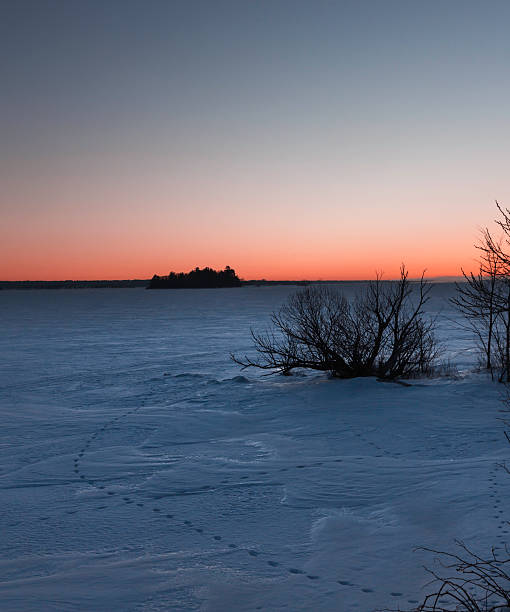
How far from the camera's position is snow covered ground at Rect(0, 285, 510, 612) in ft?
16.0

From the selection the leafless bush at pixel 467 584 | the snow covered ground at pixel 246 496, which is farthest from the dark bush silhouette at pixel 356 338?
the leafless bush at pixel 467 584

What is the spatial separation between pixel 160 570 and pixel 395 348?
12415 mm

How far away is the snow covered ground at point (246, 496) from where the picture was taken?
4871mm

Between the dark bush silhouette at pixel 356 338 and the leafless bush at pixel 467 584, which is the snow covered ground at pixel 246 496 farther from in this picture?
the dark bush silhouette at pixel 356 338

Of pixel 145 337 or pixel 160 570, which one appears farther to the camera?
pixel 145 337

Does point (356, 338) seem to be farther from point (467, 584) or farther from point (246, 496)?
point (467, 584)

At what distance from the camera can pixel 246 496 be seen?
23.4 feet

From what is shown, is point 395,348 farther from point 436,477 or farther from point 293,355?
point 436,477

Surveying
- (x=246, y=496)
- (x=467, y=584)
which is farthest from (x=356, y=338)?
(x=467, y=584)

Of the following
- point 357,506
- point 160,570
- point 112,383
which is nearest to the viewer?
point 160,570

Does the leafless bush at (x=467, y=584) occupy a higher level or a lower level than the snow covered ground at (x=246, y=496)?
higher

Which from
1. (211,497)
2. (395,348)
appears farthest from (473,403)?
(211,497)

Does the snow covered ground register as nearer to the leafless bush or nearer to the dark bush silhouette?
the leafless bush

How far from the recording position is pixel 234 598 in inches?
184
